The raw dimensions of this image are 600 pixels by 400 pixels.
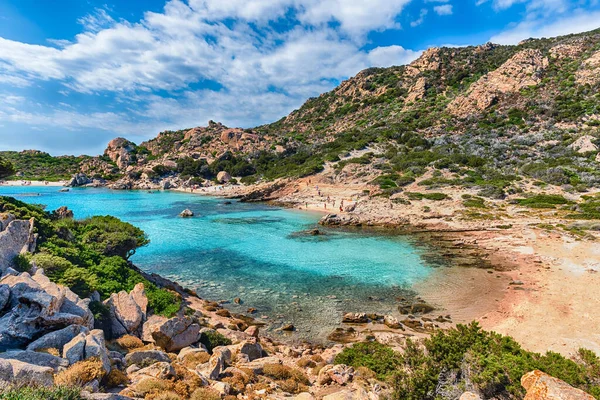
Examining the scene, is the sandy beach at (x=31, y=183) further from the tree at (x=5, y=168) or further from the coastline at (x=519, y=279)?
the coastline at (x=519, y=279)

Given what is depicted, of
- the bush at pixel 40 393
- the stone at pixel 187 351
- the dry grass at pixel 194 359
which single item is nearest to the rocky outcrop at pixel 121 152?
the stone at pixel 187 351

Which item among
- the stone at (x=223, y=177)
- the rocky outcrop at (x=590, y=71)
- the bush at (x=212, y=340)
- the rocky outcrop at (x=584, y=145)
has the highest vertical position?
the rocky outcrop at (x=590, y=71)

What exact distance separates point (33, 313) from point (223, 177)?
76.3m

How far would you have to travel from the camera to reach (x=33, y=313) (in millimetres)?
7340

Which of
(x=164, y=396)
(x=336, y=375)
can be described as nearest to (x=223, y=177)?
(x=336, y=375)

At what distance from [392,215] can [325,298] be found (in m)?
24.1

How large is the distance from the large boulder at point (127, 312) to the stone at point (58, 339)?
8.51 feet

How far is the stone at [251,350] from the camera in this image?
10.4 m

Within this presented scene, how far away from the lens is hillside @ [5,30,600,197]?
5328cm

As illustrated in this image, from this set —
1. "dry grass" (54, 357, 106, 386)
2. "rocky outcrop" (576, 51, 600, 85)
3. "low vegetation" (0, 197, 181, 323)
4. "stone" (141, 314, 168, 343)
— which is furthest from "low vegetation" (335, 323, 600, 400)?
"rocky outcrop" (576, 51, 600, 85)

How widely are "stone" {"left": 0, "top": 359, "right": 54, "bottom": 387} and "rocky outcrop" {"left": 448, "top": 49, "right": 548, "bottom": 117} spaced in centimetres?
8574

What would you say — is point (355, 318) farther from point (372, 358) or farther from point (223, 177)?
point (223, 177)

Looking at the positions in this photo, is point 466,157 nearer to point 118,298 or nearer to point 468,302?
point 468,302

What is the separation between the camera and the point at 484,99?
76.4 meters
